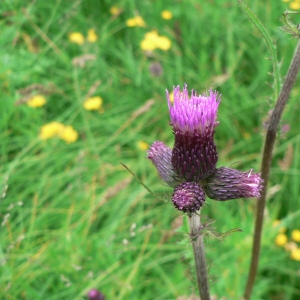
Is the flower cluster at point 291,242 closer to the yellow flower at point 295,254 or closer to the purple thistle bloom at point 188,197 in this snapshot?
the yellow flower at point 295,254

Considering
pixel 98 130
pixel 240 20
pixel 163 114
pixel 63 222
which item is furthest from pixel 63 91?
pixel 240 20

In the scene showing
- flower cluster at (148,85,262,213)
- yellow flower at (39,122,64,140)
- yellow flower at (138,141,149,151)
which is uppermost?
yellow flower at (138,141,149,151)

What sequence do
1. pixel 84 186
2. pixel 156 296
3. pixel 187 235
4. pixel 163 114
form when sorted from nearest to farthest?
pixel 187 235
pixel 156 296
pixel 84 186
pixel 163 114

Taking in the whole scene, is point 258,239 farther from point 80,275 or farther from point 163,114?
point 163,114

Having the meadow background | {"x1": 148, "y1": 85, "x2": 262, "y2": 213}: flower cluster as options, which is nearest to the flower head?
{"x1": 148, "y1": 85, "x2": 262, "y2": 213}: flower cluster

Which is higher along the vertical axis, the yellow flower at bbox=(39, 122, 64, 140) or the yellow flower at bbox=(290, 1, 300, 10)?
the yellow flower at bbox=(290, 1, 300, 10)

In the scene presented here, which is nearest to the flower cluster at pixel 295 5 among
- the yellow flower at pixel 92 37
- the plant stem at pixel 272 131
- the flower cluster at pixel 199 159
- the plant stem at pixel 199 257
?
the yellow flower at pixel 92 37

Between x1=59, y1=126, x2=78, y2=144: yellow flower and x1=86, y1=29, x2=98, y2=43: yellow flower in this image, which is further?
x1=86, y1=29, x2=98, y2=43: yellow flower

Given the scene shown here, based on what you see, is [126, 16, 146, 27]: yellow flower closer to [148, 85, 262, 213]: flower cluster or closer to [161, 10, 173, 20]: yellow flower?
[161, 10, 173, 20]: yellow flower
